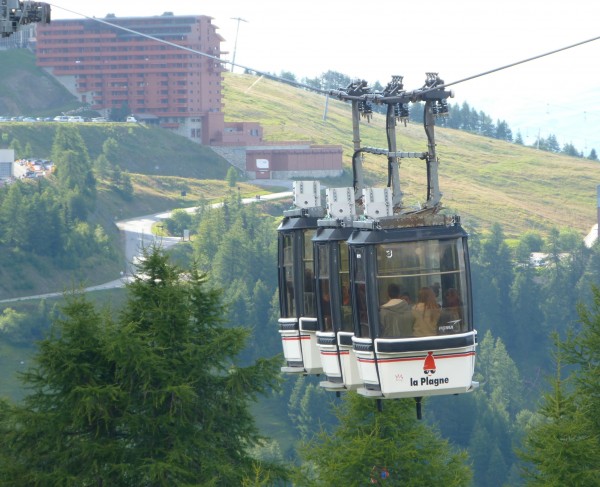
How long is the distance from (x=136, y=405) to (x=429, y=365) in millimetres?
8282

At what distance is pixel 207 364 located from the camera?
38375 millimetres

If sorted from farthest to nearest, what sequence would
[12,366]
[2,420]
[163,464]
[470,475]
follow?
[12,366]
[470,475]
[2,420]
[163,464]

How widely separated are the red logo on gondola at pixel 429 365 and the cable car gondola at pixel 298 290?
6.28 meters

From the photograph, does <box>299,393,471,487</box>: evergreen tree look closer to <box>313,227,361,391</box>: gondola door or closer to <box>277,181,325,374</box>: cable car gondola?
<box>277,181,325,374</box>: cable car gondola

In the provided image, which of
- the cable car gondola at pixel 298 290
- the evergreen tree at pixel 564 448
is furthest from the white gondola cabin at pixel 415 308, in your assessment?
the cable car gondola at pixel 298 290

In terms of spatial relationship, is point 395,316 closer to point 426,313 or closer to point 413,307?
point 413,307

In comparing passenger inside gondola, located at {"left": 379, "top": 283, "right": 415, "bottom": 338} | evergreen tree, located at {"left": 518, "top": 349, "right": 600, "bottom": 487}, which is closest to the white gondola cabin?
passenger inside gondola, located at {"left": 379, "top": 283, "right": 415, "bottom": 338}

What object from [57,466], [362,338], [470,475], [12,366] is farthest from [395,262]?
[12,366]

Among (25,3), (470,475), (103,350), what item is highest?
(25,3)

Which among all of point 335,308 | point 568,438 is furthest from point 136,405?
point 568,438

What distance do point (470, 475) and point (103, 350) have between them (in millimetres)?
14216

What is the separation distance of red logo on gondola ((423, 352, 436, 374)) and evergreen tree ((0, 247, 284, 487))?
220 inches

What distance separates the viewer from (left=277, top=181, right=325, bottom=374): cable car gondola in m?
37.7

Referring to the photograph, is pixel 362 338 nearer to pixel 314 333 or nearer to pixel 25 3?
pixel 314 333
